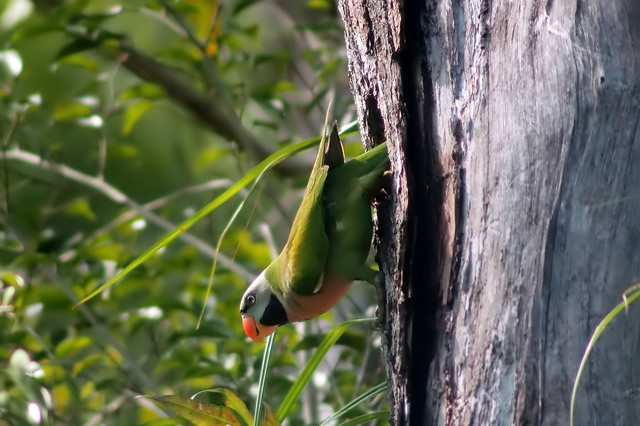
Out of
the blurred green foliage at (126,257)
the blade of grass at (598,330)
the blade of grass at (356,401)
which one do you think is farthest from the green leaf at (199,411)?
the blurred green foliage at (126,257)

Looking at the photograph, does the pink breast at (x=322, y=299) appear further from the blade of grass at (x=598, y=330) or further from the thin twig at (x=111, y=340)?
the thin twig at (x=111, y=340)

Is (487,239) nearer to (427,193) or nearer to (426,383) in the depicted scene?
(427,193)

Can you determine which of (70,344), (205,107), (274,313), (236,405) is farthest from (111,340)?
(236,405)

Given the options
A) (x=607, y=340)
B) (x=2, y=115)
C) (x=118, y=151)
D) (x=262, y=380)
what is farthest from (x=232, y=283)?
(x=607, y=340)

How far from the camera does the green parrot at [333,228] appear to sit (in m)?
1.72

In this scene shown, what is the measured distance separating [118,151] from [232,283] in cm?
78

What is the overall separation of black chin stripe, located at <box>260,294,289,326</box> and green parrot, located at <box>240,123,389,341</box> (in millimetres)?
176

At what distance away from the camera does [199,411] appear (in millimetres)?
1617

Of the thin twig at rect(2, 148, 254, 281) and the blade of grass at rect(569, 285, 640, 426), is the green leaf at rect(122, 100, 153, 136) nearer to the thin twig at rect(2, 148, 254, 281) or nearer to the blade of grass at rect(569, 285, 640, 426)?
the thin twig at rect(2, 148, 254, 281)

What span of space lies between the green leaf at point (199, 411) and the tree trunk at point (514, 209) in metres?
0.37

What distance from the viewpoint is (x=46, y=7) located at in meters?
4.15

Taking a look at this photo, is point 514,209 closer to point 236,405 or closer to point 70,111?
point 236,405

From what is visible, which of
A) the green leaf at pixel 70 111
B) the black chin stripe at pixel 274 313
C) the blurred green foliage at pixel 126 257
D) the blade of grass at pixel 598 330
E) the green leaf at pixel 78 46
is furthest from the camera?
the green leaf at pixel 70 111

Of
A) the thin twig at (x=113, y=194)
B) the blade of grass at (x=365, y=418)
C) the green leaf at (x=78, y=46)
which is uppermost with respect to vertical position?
the green leaf at (x=78, y=46)
